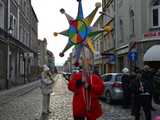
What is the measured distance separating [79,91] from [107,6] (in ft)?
139

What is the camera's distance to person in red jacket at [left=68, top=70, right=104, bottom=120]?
23.2 ft

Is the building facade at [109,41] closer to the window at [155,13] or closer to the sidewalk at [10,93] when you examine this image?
the sidewalk at [10,93]

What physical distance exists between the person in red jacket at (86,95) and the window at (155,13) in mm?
22458

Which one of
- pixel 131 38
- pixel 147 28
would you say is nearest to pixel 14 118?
pixel 147 28

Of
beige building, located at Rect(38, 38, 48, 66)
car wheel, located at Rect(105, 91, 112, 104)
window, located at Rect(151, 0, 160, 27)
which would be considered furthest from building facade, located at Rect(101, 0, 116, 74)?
beige building, located at Rect(38, 38, 48, 66)

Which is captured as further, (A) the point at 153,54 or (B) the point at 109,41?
(B) the point at 109,41

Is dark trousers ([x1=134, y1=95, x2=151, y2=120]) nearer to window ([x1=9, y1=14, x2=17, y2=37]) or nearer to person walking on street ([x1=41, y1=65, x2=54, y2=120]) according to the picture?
person walking on street ([x1=41, y1=65, x2=54, y2=120])

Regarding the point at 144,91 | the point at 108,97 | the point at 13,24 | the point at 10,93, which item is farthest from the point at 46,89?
the point at 13,24

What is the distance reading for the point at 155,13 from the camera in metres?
29.1

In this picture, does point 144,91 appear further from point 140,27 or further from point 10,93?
point 140,27

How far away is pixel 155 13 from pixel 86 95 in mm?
22969

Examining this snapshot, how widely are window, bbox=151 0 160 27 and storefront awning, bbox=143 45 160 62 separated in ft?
6.09

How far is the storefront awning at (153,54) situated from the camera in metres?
27.6

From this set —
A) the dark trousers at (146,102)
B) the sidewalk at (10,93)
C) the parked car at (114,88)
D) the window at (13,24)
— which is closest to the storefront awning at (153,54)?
the parked car at (114,88)
